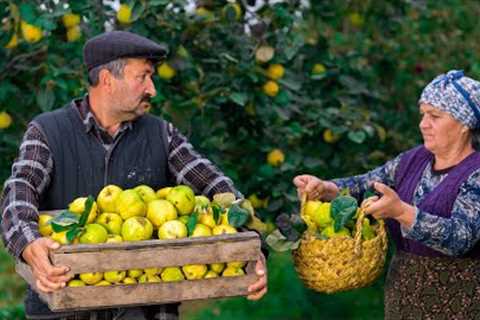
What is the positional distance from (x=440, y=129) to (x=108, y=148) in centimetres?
101

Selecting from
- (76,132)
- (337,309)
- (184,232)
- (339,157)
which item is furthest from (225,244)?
(337,309)

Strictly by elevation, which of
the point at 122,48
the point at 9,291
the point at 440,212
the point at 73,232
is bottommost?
the point at 9,291

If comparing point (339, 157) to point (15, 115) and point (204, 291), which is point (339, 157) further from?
point (204, 291)

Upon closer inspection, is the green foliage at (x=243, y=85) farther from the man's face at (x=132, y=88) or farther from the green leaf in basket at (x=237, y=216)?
the green leaf in basket at (x=237, y=216)

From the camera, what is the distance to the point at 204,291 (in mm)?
3436

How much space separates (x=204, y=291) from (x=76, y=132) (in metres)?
0.70

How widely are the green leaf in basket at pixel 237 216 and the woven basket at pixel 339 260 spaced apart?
27 centimetres

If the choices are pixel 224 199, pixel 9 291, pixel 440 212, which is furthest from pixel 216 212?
pixel 9 291

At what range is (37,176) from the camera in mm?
3686

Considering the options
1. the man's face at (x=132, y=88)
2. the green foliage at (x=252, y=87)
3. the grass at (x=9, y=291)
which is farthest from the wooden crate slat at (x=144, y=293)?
the grass at (x=9, y=291)

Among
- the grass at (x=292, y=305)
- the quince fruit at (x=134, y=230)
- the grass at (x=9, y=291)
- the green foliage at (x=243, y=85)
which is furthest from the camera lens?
the grass at (x=9, y=291)

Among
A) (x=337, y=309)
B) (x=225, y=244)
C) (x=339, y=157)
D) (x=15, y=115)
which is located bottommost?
(x=337, y=309)

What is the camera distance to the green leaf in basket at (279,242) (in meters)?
3.70

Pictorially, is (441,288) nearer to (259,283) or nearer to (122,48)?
(259,283)
